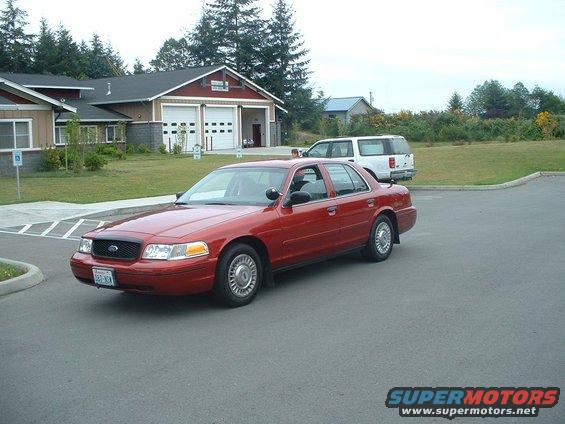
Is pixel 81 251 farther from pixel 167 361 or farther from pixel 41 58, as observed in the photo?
pixel 41 58

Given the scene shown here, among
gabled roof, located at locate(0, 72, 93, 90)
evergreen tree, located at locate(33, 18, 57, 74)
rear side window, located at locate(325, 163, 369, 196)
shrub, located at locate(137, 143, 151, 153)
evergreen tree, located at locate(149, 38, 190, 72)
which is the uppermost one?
evergreen tree, located at locate(149, 38, 190, 72)

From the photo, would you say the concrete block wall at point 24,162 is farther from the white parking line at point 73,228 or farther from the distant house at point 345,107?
the distant house at point 345,107

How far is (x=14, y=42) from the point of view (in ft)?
248

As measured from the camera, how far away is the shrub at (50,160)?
28.0m

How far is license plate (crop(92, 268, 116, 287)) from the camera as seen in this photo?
725 centimetres

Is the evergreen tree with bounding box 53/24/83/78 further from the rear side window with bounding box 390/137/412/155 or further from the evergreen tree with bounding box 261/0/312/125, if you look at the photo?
the rear side window with bounding box 390/137/412/155

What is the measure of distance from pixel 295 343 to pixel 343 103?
283 feet

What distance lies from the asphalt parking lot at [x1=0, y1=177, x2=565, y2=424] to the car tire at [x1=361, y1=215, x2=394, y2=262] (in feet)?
0.61

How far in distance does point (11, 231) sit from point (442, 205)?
9.90m

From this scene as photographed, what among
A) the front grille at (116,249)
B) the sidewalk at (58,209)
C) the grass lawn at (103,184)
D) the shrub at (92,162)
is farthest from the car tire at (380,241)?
the shrub at (92,162)

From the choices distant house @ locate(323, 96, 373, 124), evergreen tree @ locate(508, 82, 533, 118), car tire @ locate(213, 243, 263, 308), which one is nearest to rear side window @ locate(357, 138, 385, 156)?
car tire @ locate(213, 243, 263, 308)

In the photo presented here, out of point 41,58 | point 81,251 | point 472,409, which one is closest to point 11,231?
point 81,251

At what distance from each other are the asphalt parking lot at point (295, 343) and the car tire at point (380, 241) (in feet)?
0.61

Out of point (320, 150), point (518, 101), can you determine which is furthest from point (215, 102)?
point (518, 101)
